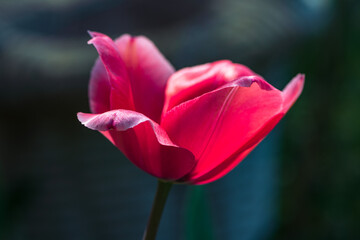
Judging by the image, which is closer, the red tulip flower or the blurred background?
the red tulip flower

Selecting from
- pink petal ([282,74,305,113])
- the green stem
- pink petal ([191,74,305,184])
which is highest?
pink petal ([282,74,305,113])

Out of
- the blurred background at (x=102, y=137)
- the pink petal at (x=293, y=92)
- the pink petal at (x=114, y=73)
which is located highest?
the pink petal at (x=114, y=73)

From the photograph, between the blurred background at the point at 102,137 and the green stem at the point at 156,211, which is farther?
the blurred background at the point at 102,137

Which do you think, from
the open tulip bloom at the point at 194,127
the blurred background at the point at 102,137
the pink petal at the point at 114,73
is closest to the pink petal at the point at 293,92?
the open tulip bloom at the point at 194,127

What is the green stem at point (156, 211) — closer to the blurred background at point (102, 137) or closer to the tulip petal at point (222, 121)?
the tulip petal at point (222, 121)

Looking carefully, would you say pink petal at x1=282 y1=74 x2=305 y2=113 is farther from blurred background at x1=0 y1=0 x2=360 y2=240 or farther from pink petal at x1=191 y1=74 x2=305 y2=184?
blurred background at x1=0 y1=0 x2=360 y2=240

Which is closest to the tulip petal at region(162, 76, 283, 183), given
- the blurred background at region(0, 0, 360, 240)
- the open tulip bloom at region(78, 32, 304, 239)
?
the open tulip bloom at region(78, 32, 304, 239)

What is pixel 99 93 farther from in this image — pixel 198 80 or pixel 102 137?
pixel 102 137

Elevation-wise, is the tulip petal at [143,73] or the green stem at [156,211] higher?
the tulip petal at [143,73]

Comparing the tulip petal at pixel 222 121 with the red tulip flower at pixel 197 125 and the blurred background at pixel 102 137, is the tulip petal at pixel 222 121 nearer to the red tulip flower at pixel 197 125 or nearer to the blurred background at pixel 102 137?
the red tulip flower at pixel 197 125
